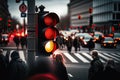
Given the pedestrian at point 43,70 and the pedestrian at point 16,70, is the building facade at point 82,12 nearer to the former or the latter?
the pedestrian at point 16,70

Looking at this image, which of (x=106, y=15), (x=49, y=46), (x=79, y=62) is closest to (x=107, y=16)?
(x=106, y=15)

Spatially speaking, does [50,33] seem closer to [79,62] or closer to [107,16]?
[79,62]

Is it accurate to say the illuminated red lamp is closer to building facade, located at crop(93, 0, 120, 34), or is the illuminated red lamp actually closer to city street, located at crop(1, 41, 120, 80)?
city street, located at crop(1, 41, 120, 80)

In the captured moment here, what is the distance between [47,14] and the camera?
5711 millimetres

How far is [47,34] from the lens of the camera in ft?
18.6

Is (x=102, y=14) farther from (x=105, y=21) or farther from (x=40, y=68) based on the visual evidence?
(x=40, y=68)

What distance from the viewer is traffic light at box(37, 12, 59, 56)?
223 inches

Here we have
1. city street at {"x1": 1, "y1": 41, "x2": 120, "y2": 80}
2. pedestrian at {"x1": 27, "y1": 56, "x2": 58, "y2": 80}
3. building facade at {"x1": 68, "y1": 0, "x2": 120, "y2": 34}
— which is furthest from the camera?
building facade at {"x1": 68, "y1": 0, "x2": 120, "y2": 34}

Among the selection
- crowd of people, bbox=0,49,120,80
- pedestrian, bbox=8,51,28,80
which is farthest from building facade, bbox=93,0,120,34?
pedestrian, bbox=8,51,28,80

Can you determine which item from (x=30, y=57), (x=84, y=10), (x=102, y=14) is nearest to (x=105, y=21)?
(x=102, y=14)

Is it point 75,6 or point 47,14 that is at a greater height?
point 75,6

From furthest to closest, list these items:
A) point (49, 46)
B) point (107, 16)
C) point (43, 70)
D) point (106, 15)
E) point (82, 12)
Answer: point (82, 12)
point (106, 15)
point (107, 16)
point (49, 46)
point (43, 70)

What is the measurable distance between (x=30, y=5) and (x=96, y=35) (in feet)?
174

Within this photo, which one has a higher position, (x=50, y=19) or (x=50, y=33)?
(x=50, y=19)
